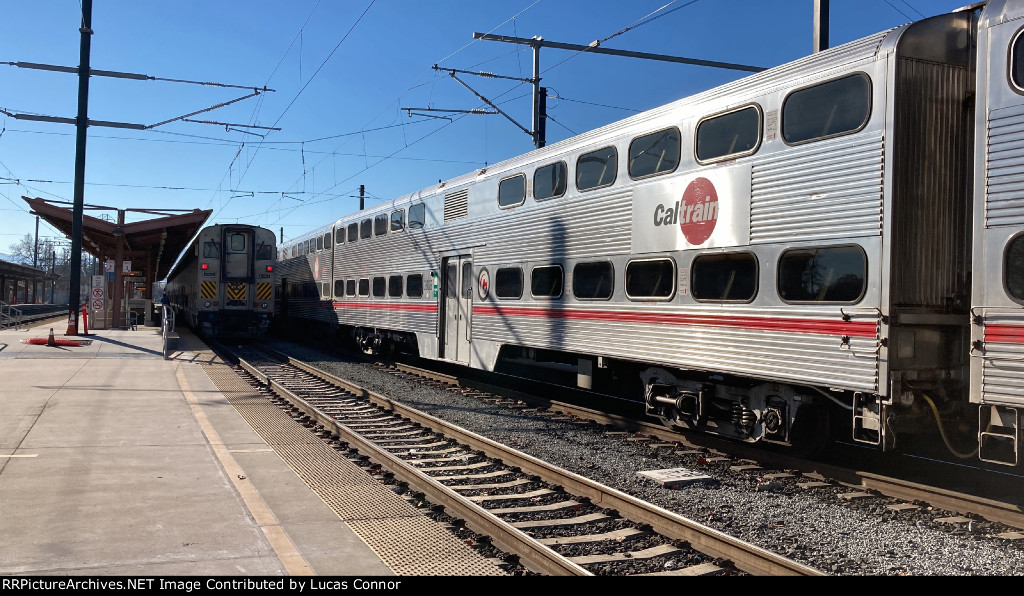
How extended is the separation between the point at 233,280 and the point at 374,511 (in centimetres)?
1996

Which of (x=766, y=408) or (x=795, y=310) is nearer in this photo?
(x=795, y=310)

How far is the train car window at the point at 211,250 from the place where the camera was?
79.9 feet

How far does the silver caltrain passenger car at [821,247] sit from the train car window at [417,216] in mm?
5419

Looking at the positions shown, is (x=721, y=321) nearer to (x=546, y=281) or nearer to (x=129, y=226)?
(x=546, y=281)

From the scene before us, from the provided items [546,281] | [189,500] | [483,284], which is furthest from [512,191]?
[189,500]

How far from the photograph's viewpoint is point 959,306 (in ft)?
21.1

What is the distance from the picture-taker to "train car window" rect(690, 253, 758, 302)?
745 cm

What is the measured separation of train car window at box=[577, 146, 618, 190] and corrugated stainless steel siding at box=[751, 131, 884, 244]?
2.43 metres

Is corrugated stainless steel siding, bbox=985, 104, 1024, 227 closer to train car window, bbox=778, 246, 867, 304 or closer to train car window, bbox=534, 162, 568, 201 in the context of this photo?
train car window, bbox=778, 246, 867, 304

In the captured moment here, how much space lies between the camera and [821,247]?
672 cm

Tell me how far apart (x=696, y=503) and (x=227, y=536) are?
3629 millimetres

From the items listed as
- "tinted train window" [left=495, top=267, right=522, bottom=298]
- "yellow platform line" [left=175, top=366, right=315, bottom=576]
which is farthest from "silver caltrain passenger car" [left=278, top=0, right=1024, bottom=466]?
"yellow platform line" [left=175, top=366, right=315, bottom=576]

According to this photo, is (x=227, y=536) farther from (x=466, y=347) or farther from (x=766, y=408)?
(x=466, y=347)
